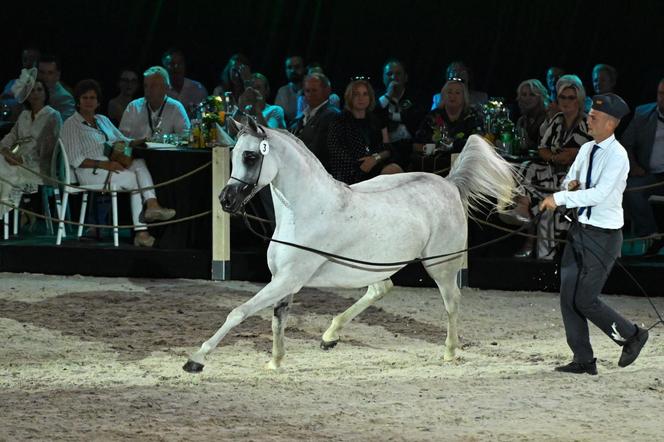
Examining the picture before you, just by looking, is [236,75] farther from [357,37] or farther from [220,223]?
[220,223]

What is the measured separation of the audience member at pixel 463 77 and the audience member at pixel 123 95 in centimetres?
332

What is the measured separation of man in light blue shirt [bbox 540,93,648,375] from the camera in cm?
755

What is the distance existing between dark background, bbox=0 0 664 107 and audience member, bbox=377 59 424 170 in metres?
1.09

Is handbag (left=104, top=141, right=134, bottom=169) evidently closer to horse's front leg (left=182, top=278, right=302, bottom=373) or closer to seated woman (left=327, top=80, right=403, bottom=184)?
seated woman (left=327, top=80, right=403, bottom=184)

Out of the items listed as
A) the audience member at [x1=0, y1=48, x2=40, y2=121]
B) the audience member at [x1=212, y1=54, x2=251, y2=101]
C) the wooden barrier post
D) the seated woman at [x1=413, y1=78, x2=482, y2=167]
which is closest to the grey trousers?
the seated woman at [x1=413, y1=78, x2=482, y2=167]

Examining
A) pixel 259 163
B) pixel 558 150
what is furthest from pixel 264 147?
pixel 558 150

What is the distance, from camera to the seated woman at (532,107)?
12.1 meters

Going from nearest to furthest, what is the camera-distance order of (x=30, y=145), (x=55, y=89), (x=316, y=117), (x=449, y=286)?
1. (x=449, y=286)
2. (x=316, y=117)
3. (x=30, y=145)
4. (x=55, y=89)

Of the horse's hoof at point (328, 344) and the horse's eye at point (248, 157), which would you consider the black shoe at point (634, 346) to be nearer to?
the horse's hoof at point (328, 344)

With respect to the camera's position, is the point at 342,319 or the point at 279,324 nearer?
the point at 279,324

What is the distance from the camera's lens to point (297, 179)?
7.80 meters

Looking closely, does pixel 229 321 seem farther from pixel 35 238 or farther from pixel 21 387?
pixel 35 238

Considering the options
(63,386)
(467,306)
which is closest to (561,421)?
(63,386)

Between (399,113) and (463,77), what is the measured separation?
0.88 metres
